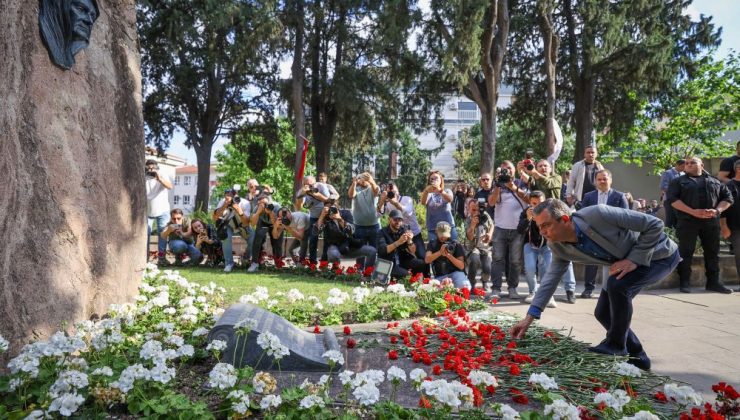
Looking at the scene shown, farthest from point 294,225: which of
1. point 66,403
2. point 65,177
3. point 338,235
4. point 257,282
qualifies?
point 66,403

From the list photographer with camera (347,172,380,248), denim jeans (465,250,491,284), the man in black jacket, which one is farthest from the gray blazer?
photographer with camera (347,172,380,248)

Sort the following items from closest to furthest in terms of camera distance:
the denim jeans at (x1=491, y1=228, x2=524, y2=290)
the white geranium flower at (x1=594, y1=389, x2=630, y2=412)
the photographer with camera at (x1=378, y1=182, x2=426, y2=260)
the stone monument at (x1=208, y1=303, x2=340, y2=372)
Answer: the white geranium flower at (x1=594, y1=389, x2=630, y2=412)
the stone monument at (x1=208, y1=303, x2=340, y2=372)
the denim jeans at (x1=491, y1=228, x2=524, y2=290)
the photographer with camera at (x1=378, y1=182, x2=426, y2=260)

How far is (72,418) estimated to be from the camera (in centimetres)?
266

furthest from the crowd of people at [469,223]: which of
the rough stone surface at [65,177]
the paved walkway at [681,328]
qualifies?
the rough stone surface at [65,177]

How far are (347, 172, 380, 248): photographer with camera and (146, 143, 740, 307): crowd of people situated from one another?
2 centimetres

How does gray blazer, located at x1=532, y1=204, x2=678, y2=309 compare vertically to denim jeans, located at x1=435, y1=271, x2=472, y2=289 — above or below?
above

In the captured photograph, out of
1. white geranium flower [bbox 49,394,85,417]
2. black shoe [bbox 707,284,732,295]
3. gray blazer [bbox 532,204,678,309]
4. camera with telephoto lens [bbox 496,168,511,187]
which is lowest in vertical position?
white geranium flower [bbox 49,394,85,417]

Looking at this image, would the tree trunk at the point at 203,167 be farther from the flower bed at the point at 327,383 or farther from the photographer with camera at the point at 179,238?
the flower bed at the point at 327,383

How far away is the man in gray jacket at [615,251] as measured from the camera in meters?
3.74

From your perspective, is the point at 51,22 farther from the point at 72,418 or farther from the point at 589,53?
the point at 589,53

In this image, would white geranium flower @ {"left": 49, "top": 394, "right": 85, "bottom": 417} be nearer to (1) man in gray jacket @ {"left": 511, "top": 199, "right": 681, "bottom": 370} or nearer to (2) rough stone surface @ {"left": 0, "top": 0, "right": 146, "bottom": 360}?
(2) rough stone surface @ {"left": 0, "top": 0, "right": 146, "bottom": 360}

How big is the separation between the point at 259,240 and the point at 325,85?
34.1 ft

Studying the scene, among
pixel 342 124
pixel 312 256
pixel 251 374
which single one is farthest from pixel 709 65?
pixel 251 374

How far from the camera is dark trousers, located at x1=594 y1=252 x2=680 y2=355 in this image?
386cm
